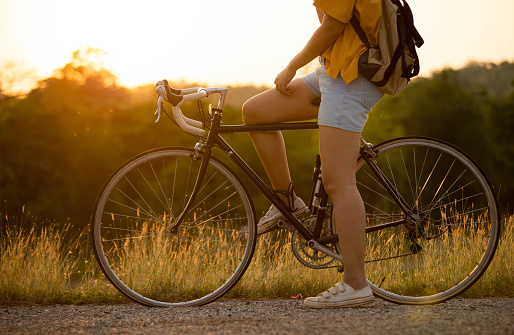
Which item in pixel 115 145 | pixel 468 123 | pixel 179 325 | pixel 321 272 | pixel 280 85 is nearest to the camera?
pixel 179 325

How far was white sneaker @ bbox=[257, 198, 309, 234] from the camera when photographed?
3686 millimetres

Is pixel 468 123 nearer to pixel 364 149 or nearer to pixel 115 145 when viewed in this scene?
pixel 115 145

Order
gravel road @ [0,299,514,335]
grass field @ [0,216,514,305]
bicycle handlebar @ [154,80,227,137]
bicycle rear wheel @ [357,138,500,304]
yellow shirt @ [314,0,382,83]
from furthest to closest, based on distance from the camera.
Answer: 1. grass field @ [0,216,514,305]
2. bicycle rear wheel @ [357,138,500,304]
3. bicycle handlebar @ [154,80,227,137]
4. yellow shirt @ [314,0,382,83]
5. gravel road @ [0,299,514,335]

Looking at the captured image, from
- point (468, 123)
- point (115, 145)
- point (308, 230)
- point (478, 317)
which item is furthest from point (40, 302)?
point (468, 123)

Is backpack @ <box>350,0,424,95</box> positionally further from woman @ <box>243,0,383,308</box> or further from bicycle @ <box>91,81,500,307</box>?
bicycle @ <box>91,81,500,307</box>

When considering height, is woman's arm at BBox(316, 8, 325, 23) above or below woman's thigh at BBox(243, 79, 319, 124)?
above

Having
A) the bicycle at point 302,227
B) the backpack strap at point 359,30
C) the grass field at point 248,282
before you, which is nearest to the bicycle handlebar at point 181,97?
the bicycle at point 302,227

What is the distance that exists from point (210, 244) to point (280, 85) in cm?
112

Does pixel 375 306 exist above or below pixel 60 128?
below

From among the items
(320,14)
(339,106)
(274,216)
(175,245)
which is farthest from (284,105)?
(175,245)

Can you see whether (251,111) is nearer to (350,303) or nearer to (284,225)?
(284,225)

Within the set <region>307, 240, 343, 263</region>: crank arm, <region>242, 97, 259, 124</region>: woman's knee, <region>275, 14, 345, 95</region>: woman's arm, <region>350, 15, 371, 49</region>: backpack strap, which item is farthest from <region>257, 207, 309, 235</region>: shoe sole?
<region>350, 15, 371, 49</region>: backpack strap

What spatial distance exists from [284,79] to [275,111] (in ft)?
0.71

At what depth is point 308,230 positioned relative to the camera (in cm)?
364
